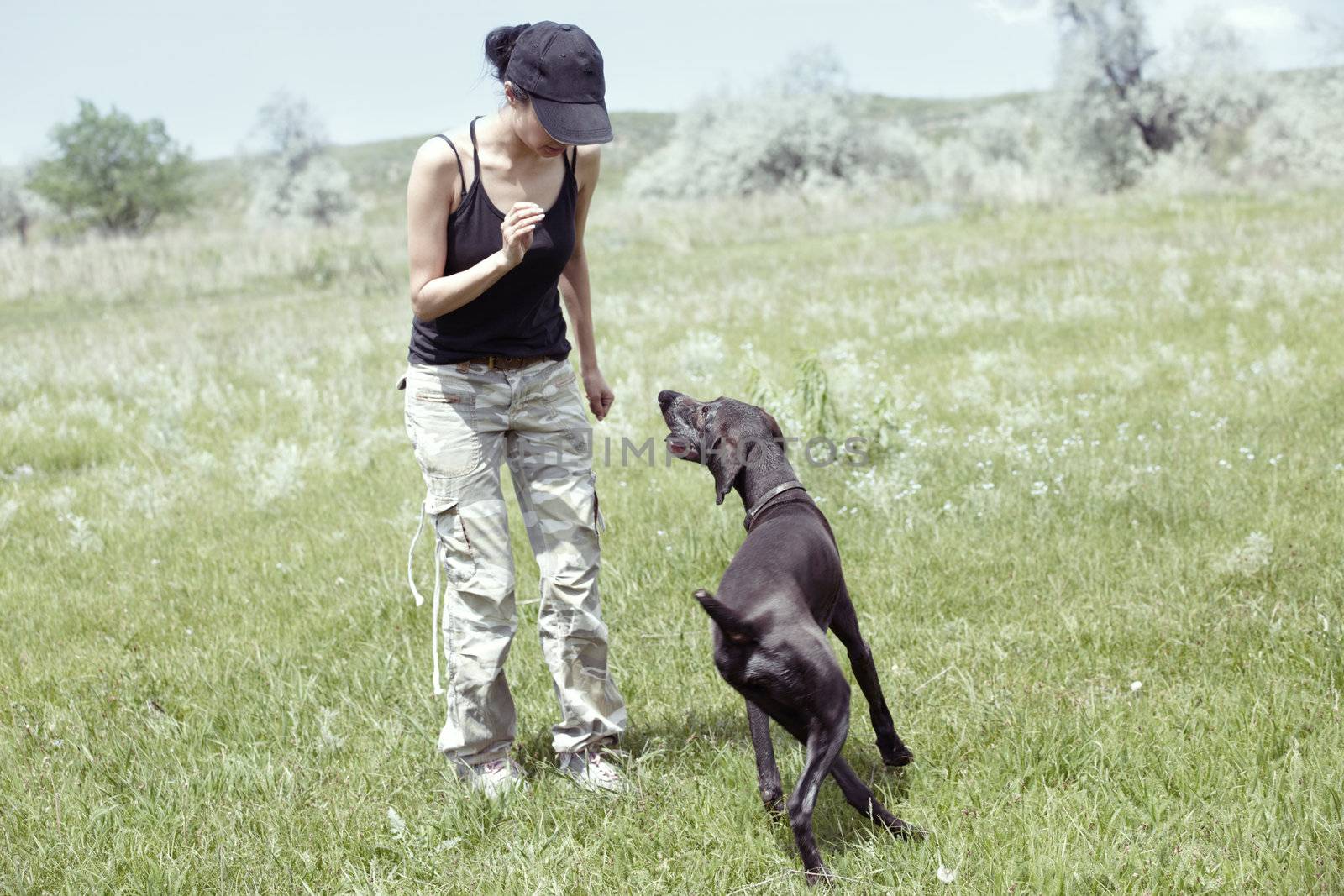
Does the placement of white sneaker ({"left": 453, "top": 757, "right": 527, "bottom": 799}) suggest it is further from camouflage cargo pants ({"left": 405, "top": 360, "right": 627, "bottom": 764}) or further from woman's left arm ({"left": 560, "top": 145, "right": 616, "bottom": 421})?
woman's left arm ({"left": 560, "top": 145, "right": 616, "bottom": 421})

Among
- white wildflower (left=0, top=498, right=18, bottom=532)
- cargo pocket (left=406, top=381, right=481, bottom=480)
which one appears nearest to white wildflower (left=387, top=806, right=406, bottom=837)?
cargo pocket (left=406, top=381, right=481, bottom=480)

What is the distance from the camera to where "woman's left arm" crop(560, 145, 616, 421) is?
12.8 ft

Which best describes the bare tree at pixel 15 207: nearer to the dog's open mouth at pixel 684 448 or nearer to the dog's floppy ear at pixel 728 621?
the dog's open mouth at pixel 684 448

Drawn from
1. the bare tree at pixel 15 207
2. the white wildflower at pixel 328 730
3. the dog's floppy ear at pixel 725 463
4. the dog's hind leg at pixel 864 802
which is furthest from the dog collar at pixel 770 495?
the bare tree at pixel 15 207

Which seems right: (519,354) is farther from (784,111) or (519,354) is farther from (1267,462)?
(784,111)

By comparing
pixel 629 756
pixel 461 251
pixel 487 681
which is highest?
pixel 461 251

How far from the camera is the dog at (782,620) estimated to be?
112 inches

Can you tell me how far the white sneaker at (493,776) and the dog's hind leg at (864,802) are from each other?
48.8 inches

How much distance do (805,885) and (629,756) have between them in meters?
0.97

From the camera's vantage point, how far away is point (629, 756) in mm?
3791

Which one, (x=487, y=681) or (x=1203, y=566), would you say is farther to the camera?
(x=1203, y=566)

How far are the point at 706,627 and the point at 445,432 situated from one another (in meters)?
1.76

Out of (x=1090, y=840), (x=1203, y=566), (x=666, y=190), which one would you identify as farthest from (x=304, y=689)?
(x=666, y=190)

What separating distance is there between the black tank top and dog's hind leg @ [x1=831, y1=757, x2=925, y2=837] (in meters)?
1.81
